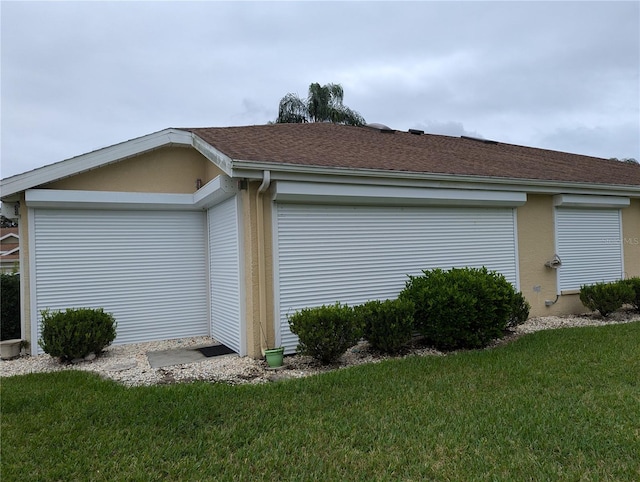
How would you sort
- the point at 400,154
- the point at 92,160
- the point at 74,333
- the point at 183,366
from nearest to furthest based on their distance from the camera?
the point at 183,366 → the point at 74,333 → the point at 92,160 → the point at 400,154

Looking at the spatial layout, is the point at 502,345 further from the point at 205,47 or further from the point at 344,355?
the point at 205,47

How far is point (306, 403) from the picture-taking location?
15.3ft

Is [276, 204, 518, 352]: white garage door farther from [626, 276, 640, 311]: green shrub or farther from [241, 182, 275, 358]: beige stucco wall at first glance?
[626, 276, 640, 311]: green shrub

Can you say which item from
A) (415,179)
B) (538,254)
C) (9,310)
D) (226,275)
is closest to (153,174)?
(226,275)

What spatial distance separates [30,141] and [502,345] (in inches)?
523

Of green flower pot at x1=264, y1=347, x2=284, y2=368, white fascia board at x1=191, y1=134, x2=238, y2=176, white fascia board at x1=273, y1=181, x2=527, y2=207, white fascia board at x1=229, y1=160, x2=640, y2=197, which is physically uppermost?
white fascia board at x1=191, y1=134, x2=238, y2=176

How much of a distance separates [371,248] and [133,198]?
4.76 meters

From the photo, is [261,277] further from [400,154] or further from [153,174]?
[400,154]

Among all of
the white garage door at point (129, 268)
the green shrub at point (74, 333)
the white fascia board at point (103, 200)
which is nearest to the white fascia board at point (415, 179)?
the white fascia board at point (103, 200)

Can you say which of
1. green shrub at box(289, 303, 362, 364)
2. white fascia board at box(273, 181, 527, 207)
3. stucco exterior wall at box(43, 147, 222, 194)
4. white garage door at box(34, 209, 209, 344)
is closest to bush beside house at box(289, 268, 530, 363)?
green shrub at box(289, 303, 362, 364)

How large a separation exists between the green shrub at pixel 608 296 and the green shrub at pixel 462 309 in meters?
3.66

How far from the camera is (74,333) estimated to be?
22.0ft

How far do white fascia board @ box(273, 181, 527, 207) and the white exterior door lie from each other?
3.46 ft

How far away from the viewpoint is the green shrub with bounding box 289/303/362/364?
19.9 feet
